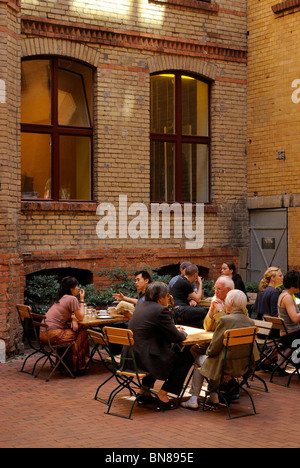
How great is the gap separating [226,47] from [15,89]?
5421 millimetres

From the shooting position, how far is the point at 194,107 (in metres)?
14.9

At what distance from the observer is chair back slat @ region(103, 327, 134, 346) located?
7773mm

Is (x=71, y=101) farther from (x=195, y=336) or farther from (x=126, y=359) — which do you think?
(x=126, y=359)

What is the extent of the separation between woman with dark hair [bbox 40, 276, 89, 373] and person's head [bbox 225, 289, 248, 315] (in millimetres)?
2580

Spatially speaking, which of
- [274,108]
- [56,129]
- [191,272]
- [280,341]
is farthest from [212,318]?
[274,108]

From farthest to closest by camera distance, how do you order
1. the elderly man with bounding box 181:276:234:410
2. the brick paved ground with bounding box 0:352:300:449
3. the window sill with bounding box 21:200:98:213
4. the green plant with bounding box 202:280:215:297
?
the green plant with bounding box 202:280:215:297, the window sill with bounding box 21:200:98:213, the elderly man with bounding box 181:276:234:410, the brick paved ground with bounding box 0:352:300:449

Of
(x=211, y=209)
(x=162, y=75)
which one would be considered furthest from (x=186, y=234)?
(x=162, y=75)

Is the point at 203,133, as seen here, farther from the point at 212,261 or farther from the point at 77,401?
the point at 77,401

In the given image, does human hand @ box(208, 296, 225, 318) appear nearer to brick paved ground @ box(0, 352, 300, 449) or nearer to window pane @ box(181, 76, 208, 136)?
brick paved ground @ box(0, 352, 300, 449)

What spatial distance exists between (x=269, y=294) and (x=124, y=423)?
12.5 ft

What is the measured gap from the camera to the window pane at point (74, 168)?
43.8 feet

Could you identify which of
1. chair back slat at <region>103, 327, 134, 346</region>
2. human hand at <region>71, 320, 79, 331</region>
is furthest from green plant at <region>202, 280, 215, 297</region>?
chair back slat at <region>103, 327, 134, 346</region>

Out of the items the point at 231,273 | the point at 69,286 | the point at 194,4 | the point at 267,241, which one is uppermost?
the point at 194,4

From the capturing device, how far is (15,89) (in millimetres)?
11469
